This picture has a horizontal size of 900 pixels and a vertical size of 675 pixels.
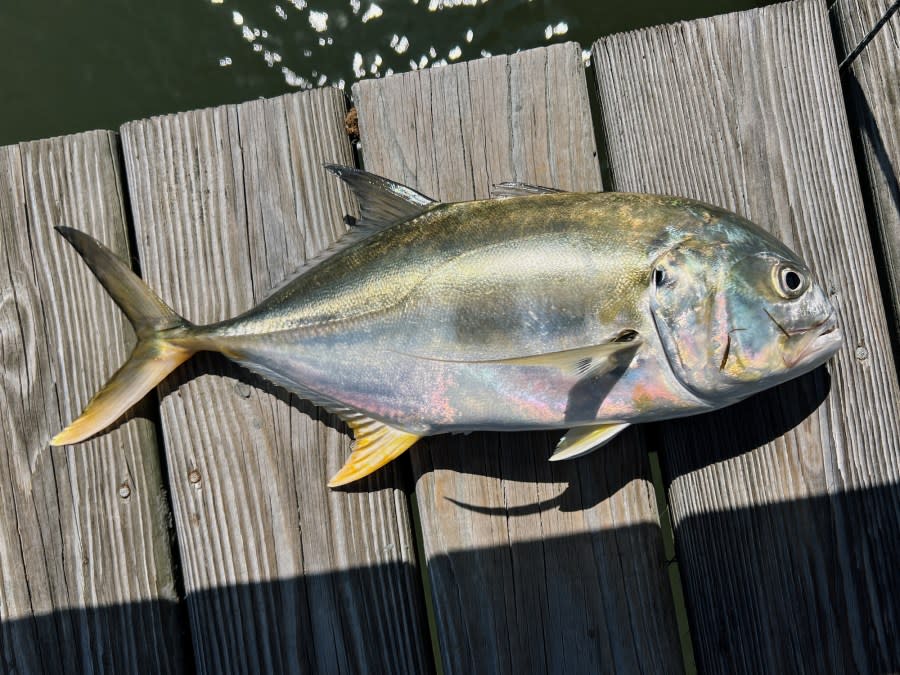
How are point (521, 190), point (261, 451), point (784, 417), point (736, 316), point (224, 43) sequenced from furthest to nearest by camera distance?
point (224, 43)
point (261, 451)
point (784, 417)
point (521, 190)
point (736, 316)

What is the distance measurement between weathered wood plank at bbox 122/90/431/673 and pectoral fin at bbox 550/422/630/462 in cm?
60

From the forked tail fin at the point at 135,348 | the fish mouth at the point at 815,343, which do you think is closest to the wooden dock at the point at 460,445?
the forked tail fin at the point at 135,348

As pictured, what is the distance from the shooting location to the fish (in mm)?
1725

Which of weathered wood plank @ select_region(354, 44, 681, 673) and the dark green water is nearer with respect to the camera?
weathered wood plank @ select_region(354, 44, 681, 673)

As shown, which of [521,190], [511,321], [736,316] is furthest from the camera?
[521,190]

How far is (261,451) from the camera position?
2.18 metres

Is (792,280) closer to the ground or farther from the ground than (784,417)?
farther from the ground

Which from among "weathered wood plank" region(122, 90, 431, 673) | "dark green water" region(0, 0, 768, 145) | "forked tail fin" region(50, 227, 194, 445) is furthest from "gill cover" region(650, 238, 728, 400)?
"dark green water" region(0, 0, 768, 145)

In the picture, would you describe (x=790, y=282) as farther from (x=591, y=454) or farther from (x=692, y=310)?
(x=591, y=454)

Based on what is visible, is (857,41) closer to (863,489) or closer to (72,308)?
(863,489)

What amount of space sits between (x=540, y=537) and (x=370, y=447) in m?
0.60

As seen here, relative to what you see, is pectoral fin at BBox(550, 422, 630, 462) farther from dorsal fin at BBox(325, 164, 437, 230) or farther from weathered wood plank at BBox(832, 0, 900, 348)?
weathered wood plank at BBox(832, 0, 900, 348)

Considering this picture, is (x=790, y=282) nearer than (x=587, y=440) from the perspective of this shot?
Yes

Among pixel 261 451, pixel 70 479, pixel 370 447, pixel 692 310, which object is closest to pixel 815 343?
pixel 692 310
